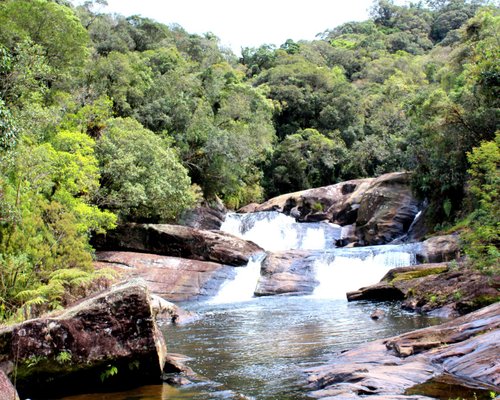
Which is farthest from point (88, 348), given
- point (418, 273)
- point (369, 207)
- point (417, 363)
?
point (369, 207)

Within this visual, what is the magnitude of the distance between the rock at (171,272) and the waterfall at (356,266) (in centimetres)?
473

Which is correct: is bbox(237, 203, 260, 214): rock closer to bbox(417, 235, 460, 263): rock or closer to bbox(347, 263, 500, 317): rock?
bbox(417, 235, 460, 263): rock

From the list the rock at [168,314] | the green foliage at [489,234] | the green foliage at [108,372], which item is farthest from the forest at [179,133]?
the green foliage at [108,372]

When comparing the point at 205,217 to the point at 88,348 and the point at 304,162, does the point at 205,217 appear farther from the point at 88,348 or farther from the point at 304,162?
the point at 88,348

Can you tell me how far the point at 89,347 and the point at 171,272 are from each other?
16652 millimetres

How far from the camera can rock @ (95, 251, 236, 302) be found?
23297 mm

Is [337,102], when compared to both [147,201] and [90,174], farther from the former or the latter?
[90,174]

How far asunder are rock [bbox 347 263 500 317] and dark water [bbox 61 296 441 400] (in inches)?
32.9

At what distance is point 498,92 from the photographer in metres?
20.4

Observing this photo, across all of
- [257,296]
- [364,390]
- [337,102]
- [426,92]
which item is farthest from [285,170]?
[364,390]

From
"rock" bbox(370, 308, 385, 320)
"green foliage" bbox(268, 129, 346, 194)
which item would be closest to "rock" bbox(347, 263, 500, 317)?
"rock" bbox(370, 308, 385, 320)

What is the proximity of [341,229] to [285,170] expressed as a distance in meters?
16.1

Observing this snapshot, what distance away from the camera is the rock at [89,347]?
761cm

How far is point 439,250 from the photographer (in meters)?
22.0
